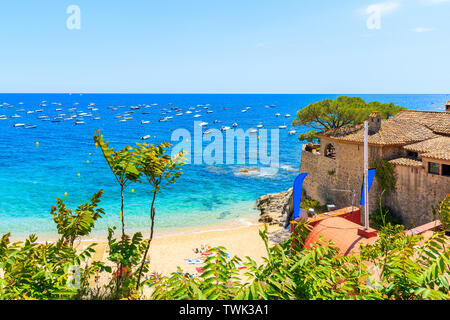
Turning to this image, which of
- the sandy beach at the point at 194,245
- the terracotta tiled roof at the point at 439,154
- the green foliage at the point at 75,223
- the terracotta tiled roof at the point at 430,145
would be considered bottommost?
the sandy beach at the point at 194,245

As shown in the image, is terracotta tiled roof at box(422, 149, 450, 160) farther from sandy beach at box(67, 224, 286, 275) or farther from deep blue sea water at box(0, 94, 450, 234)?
deep blue sea water at box(0, 94, 450, 234)

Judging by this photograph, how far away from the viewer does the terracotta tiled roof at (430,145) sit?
23.4 m

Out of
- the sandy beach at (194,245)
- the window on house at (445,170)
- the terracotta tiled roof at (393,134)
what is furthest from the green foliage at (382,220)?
the sandy beach at (194,245)

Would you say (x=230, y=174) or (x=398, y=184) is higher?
(x=398, y=184)

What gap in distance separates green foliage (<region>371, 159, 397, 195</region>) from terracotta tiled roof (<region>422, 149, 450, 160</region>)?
8.70 ft

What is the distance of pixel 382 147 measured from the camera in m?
25.2

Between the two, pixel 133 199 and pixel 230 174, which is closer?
pixel 133 199

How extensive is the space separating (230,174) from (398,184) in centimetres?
3742

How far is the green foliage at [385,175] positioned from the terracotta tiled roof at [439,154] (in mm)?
2653

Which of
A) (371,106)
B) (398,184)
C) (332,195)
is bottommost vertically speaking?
(332,195)

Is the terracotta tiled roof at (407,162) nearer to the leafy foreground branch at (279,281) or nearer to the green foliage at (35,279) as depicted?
the leafy foreground branch at (279,281)

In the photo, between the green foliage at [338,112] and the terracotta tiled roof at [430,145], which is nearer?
the terracotta tiled roof at [430,145]
